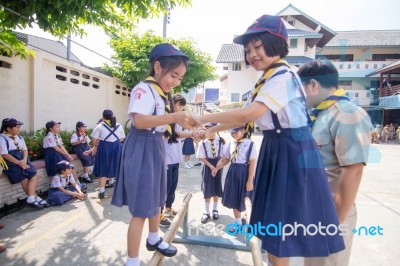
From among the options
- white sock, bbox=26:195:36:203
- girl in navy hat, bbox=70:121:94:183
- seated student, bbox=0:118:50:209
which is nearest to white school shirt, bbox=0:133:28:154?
seated student, bbox=0:118:50:209

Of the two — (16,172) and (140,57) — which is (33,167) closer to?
(16,172)

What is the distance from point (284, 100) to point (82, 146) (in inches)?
253

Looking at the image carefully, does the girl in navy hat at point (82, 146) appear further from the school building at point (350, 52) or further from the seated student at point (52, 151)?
the school building at point (350, 52)

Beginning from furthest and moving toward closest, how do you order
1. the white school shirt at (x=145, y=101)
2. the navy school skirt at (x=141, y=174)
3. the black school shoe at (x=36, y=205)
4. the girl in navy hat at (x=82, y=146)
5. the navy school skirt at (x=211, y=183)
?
the girl in navy hat at (x=82, y=146), the black school shoe at (x=36, y=205), the navy school skirt at (x=211, y=183), the navy school skirt at (x=141, y=174), the white school shirt at (x=145, y=101)

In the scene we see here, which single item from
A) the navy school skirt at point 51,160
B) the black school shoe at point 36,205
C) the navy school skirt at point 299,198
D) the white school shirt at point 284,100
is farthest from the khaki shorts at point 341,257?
the navy school skirt at point 51,160

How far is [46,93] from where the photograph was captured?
7527mm

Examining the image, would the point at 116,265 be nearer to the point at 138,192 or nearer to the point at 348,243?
the point at 138,192

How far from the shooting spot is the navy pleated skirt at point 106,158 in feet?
18.4

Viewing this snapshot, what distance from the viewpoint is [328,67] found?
5.56ft

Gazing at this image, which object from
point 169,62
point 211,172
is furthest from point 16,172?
point 169,62

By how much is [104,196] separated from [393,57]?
2475 cm

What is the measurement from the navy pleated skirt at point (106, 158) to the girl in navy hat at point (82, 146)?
3.74 ft

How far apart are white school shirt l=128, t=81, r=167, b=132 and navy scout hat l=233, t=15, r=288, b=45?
0.78 meters

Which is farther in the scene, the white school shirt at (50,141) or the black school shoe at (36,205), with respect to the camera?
the white school shirt at (50,141)
